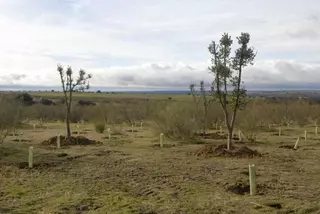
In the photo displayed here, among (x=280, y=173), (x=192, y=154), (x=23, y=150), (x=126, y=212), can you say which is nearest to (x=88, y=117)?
(x=23, y=150)

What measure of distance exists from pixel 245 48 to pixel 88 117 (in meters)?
37.0

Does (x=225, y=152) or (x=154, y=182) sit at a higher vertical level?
(x=225, y=152)

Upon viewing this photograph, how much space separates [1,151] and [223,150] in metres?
10.2

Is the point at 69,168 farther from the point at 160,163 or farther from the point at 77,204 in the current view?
the point at 77,204

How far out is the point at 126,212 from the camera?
1134 centimetres

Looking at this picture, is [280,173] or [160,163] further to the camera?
[160,163]

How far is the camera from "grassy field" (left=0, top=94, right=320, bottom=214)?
469 inches

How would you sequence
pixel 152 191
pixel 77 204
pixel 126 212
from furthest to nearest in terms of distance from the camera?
1. pixel 152 191
2. pixel 77 204
3. pixel 126 212

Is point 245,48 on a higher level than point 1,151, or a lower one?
higher

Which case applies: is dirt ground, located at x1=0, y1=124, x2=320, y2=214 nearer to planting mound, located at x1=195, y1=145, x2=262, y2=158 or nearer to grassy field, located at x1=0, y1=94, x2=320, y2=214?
grassy field, located at x1=0, y1=94, x2=320, y2=214

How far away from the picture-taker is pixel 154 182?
15.3 meters

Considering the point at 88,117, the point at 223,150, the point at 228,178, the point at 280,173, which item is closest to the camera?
the point at 228,178

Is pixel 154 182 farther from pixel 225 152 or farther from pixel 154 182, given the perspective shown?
pixel 225 152

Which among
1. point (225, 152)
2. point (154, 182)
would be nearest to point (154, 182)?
point (154, 182)
